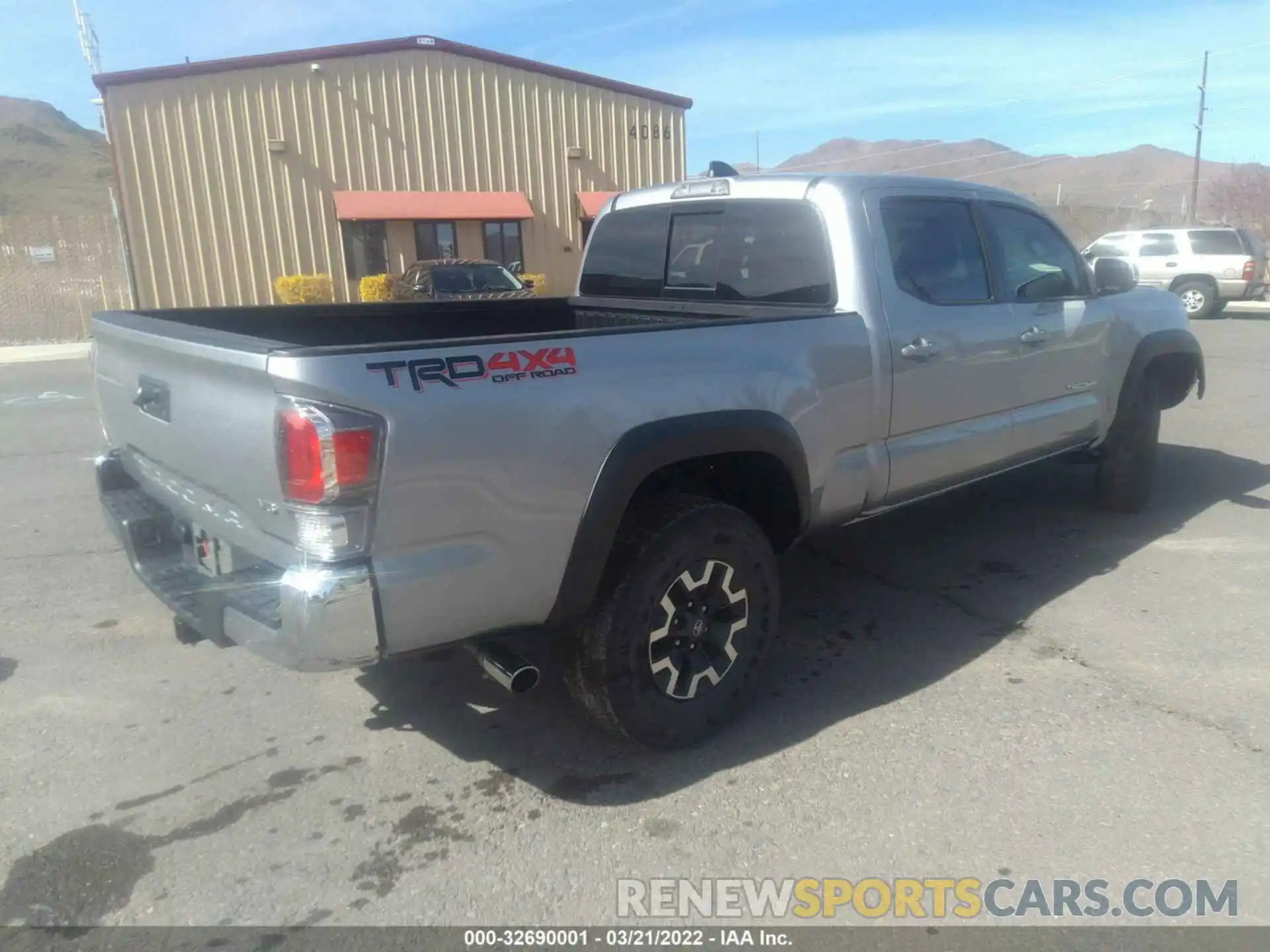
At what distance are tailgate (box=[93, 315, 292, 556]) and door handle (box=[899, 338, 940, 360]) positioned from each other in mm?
2500

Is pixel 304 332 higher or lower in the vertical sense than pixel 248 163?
lower

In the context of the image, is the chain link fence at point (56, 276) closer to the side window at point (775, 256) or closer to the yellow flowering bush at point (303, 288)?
the yellow flowering bush at point (303, 288)

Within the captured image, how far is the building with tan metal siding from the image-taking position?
21.1m

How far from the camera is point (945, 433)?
4.21 meters

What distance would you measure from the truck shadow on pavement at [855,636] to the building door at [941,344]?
0.68 m

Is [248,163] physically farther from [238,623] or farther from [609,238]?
[238,623]

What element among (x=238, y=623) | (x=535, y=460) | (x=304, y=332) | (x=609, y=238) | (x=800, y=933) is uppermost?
(x=609, y=238)

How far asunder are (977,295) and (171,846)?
3.88 meters

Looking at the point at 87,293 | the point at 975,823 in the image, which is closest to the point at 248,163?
the point at 87,293

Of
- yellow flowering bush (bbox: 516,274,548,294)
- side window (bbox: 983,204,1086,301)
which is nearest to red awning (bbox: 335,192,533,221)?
yellow flowering bush (bbox: 516,274,548,294)

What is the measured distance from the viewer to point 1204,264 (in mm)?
20000

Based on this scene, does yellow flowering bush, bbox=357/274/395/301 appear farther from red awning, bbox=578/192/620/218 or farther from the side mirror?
the side mirror

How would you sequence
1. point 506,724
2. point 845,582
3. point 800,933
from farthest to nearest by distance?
point 845,582, point 506,724, point 800,933

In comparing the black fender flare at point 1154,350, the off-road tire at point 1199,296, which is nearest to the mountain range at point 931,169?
the off-road tire at point 1199,296
